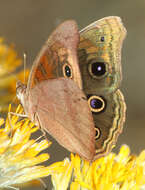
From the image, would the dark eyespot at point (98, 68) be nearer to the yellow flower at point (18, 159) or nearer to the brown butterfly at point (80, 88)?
the brown butterfly at point (80, 88)

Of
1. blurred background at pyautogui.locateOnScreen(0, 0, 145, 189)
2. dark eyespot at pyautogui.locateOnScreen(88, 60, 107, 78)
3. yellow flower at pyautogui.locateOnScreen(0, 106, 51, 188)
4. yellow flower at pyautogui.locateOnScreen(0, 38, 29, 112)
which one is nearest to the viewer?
yellow flower at pyautogui.locateOnScreen(0, 106, 51, 188)

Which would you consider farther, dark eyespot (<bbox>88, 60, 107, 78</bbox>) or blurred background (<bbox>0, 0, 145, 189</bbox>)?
blurred background (<bbox>0, 0, 145, 189</bbox>)

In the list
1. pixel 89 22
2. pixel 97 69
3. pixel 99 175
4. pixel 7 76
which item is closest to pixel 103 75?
pixel 97 69

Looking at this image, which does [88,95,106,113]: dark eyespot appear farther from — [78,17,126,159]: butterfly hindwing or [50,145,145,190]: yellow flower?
[50,145,145,190]: yellow flower

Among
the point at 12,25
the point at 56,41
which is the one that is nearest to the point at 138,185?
the point at 56,41

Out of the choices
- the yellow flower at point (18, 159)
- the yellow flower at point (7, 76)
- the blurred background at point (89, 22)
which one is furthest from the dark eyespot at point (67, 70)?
the blurred background at point (89, 22)

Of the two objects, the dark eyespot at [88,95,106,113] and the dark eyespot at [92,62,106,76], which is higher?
the dark eyespot at [92,62,106,76]

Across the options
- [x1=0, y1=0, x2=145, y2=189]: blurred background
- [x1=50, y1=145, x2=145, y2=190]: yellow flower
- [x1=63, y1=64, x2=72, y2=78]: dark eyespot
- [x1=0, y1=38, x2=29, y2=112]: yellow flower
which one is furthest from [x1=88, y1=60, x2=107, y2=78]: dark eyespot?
[x1=0, y1=0, x2=145, y2=189]: blurred background
